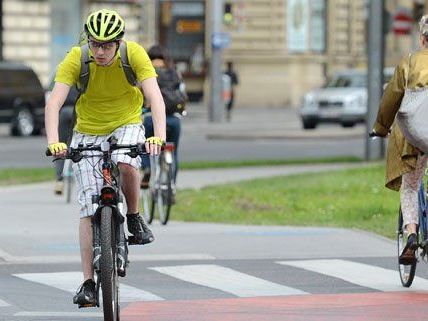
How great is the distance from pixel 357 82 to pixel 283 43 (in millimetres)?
18754

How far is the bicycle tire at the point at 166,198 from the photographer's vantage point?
1614 centimetres

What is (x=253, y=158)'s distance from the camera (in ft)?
96.0

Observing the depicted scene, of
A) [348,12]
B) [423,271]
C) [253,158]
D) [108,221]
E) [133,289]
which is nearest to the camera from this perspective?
[108,221]

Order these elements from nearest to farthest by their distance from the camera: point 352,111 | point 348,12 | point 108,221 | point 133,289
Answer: point 108,221 → point 133,289 → point 352,111 → point 348,12

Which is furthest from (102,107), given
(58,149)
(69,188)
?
(69,188)

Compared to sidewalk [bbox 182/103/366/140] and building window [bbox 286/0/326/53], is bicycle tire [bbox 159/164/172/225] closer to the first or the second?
sidewalk [bbox 182/103/366/140]

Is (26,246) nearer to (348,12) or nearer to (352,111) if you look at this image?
(352,111)

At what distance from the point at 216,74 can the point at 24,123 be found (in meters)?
8.98

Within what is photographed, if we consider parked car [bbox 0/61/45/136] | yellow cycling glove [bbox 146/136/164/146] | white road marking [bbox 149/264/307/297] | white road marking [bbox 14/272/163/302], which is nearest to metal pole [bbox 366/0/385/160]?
parked car [bbox 0/61/45/136]

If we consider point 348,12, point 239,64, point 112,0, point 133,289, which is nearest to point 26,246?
point 133,289

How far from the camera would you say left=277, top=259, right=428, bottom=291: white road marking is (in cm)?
1143

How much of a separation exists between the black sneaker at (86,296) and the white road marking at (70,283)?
1385mm

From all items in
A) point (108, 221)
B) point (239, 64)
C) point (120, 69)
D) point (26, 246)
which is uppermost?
point (120, 69)

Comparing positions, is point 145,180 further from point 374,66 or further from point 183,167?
point 374,66
